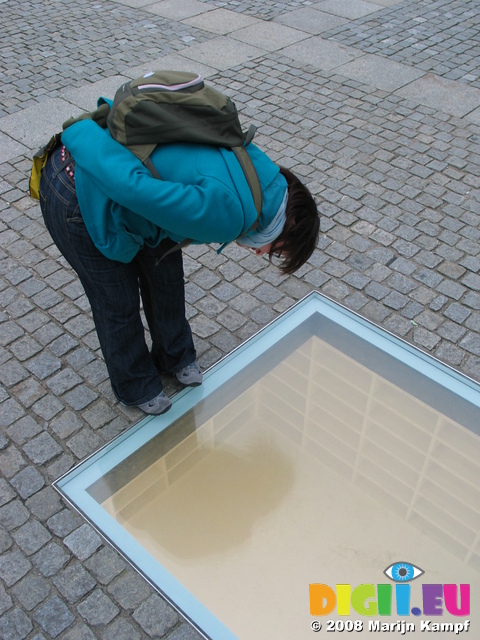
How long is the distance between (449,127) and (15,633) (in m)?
5.29

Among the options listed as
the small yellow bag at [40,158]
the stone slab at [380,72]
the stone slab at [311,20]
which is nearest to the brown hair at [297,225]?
the small yellow bag at [40,158]

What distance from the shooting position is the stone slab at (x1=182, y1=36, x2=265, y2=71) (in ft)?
22.3

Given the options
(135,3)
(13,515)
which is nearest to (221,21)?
(135,3)

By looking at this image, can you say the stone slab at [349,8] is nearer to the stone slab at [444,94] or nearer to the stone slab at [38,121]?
the stone slab at [444,94]

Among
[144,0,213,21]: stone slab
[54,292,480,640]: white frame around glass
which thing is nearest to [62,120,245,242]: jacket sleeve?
[54,292,480,640]: white frame around glass

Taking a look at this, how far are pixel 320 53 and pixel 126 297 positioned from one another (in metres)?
5.39

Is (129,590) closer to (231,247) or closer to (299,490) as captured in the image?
(299,490)

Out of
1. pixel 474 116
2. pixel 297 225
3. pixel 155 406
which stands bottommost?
pixel 155 406

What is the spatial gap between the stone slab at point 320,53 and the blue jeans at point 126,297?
4.66m

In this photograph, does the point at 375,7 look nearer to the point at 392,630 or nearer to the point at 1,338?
the point at 1,338

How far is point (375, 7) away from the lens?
8.23 m

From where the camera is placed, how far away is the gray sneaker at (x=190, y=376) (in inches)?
132

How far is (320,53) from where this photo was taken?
7012mm

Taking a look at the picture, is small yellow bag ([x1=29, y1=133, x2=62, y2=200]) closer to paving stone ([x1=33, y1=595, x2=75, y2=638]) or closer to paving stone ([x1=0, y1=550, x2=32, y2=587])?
paving stone ([x1=0, y1=550, x2=32, y2=587])
